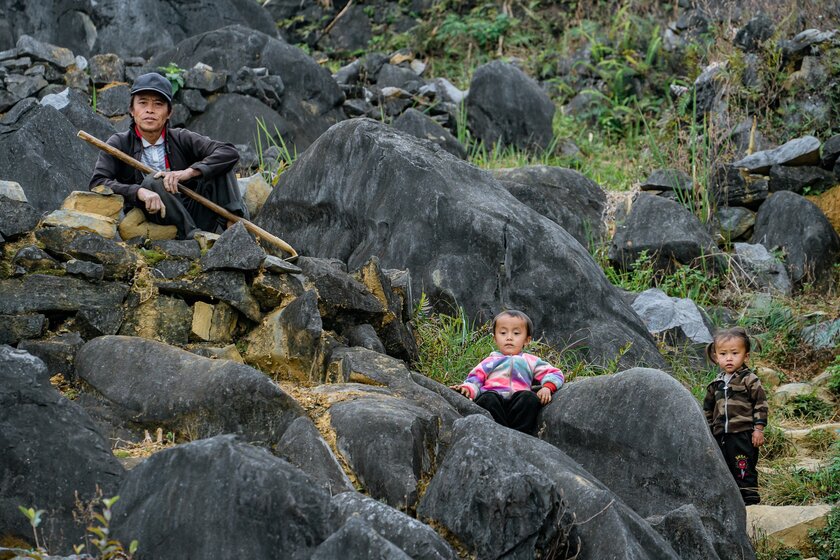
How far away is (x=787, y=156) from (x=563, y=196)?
7.46 ft

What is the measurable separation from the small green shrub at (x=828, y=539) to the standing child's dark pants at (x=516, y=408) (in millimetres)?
1503

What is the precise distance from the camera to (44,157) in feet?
25.2

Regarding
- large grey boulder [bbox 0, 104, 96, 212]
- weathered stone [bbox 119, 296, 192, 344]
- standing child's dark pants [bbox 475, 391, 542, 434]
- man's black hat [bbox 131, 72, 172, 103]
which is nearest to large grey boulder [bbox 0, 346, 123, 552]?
weathered stone [bbox 119, 296, 192, 344]

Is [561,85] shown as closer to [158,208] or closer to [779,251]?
[779,251]

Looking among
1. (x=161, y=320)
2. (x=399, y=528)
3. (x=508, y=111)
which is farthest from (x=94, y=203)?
(x=508, y=111)

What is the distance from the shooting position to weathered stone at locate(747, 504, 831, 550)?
5.52 meters

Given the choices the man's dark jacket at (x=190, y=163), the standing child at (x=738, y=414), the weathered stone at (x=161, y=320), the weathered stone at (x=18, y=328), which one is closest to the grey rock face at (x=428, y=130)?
the man's dark jacket at (x=190, y=163)

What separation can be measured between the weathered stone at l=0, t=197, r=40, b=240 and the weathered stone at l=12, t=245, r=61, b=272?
0.34ft

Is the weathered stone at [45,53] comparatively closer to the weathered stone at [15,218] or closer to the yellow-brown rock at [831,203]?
the weathered stone at [15,218]

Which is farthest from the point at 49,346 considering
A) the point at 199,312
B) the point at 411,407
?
the point at 411,407

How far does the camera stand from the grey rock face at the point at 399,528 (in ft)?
11.7

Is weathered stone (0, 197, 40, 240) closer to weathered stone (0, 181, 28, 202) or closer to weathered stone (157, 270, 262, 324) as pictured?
weathered stone (0, 181, 28, 202)

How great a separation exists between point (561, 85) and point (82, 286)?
10.0m

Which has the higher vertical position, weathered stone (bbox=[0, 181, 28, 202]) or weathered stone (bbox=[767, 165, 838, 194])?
weathered stone (bbox=[0, 181, 28, 202])
